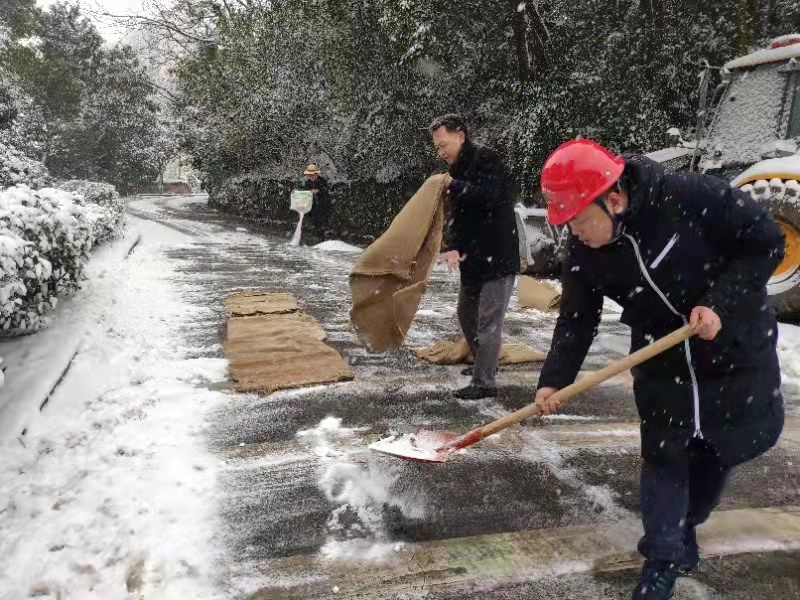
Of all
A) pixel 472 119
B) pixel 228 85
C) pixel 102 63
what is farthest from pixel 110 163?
pixel 472 119

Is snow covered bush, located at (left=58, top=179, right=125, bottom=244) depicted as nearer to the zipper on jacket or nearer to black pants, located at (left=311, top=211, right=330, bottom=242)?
black pants, located at (left=311, top=211, right=330, bottom=242)

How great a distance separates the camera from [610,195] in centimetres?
186

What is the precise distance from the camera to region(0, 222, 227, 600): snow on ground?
2193 mm

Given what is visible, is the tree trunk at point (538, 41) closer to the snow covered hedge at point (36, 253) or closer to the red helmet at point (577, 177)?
the snow covered hedge at point (36, 253)

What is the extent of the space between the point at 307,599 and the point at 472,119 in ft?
34.9

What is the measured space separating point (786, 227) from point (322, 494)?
17.9ft

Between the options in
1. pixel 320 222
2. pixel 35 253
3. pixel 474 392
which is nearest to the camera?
pixel 474 392

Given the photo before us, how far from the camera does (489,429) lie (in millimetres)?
2664

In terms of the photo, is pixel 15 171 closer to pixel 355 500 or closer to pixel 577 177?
pixel 355 500

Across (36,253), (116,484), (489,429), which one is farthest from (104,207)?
(489,429)

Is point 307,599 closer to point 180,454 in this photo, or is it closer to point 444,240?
point 180,454

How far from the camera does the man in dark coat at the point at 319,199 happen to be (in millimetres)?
14009

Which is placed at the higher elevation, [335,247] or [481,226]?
[481,226]

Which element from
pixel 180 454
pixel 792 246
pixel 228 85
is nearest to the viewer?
pixel 180 454
